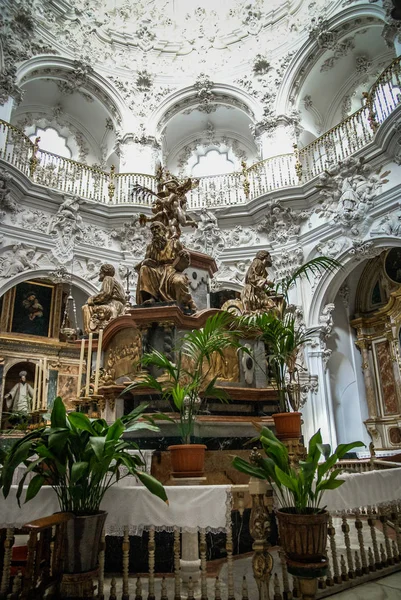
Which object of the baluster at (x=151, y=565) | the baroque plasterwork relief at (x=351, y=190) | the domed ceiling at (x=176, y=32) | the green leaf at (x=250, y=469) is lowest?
the baluster at (x=151, y=565)

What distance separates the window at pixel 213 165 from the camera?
16094 mm

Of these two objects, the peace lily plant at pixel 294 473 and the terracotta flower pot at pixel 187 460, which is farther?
the terracotta flower pot at pixel 187 460

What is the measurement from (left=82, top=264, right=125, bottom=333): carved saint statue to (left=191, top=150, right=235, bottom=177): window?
10.2 metres

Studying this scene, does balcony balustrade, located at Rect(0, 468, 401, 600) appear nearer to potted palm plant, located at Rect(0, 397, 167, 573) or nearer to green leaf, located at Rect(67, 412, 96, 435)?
potted palm plant, located at Rect(0, 397, 167, 573)

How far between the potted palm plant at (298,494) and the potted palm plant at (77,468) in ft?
2.13

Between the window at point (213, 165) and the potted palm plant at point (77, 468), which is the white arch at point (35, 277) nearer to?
the window at point (213, 165)

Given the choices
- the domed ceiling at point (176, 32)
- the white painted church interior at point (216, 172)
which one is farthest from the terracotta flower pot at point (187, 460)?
the domed ceiling at point (176, 32)

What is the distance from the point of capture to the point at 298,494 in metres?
2.51

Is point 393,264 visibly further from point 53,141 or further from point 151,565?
point 53,141

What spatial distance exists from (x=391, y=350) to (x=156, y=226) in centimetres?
843

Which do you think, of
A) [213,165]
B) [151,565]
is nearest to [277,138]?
[213,165]

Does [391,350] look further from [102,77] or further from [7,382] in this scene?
[102,77]

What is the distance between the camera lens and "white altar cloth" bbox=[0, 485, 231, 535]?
8.59 feet

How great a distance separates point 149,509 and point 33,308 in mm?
12024
